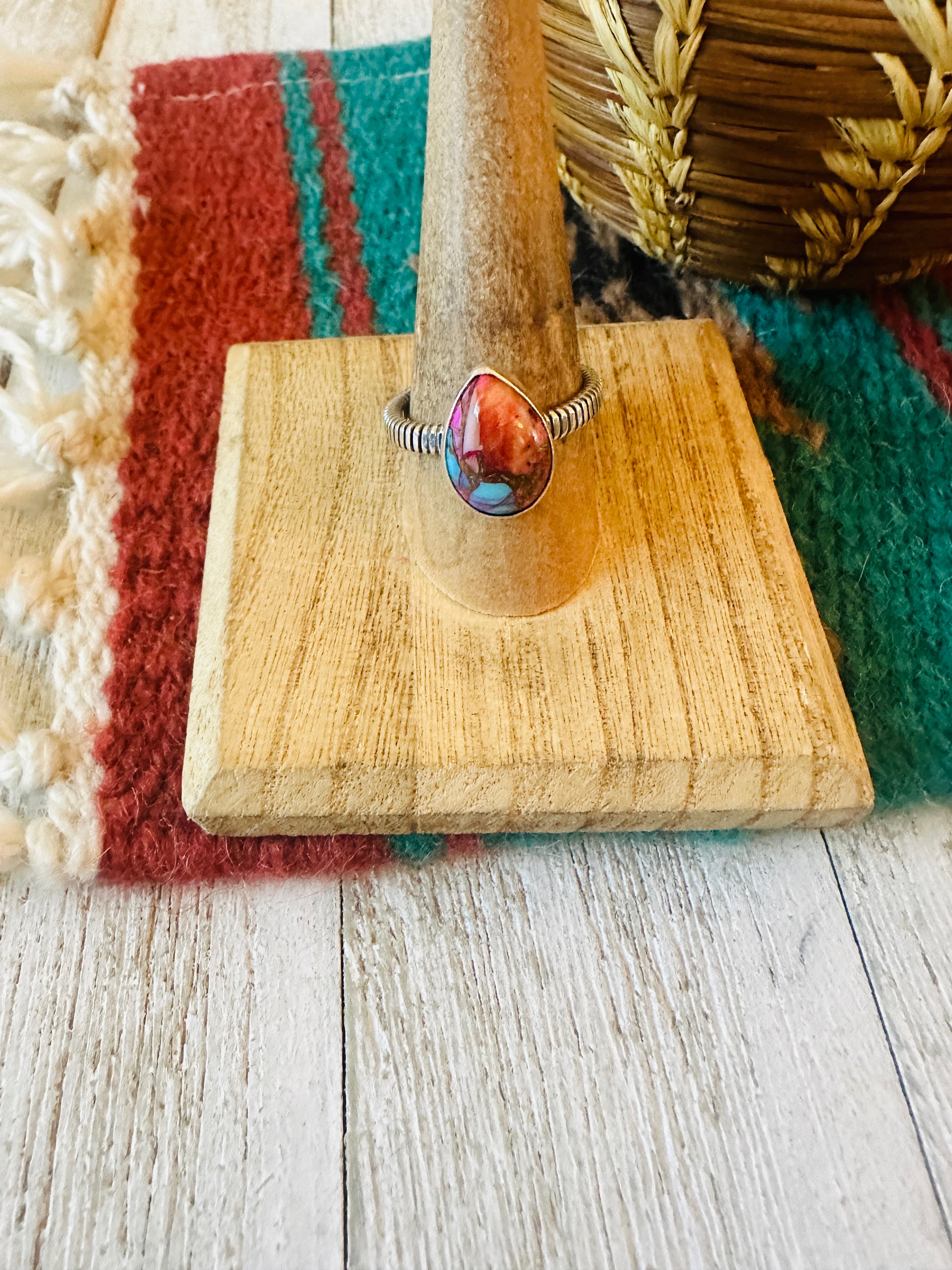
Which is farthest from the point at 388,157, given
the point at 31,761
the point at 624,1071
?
the point at 624,1071

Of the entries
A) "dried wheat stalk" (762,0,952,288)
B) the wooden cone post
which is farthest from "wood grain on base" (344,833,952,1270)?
"dried wheat stalk" (762,0,952,288)

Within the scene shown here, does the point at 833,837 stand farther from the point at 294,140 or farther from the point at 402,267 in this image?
the point at 294,140

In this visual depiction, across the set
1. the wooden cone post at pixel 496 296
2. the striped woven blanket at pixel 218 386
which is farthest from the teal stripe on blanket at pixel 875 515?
the wooden cone post at pixel 496 296

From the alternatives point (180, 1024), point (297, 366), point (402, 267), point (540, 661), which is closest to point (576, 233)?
point (402, 267)

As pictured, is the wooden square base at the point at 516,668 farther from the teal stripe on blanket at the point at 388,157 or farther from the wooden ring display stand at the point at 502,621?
the teal stripe on blanket at the point at 388,157

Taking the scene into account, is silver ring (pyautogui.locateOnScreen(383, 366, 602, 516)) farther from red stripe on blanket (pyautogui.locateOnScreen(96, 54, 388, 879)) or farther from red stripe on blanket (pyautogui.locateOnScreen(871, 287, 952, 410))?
red stripe on blanket (pyautogui.locateOnScreen(871, 287, 952, 410))

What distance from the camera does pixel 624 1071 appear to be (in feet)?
1.10

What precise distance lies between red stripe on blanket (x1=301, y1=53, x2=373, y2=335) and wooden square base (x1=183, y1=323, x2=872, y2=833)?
0.15 m

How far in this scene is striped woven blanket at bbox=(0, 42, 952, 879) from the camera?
39cm

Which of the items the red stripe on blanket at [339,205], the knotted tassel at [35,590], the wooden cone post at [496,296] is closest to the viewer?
the wooden cone post at [496,296]

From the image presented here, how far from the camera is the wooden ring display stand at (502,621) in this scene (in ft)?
1.07

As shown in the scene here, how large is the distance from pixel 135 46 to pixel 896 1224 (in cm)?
83

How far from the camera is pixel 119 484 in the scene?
48 cm

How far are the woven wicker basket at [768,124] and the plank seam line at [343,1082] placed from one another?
315 mm
